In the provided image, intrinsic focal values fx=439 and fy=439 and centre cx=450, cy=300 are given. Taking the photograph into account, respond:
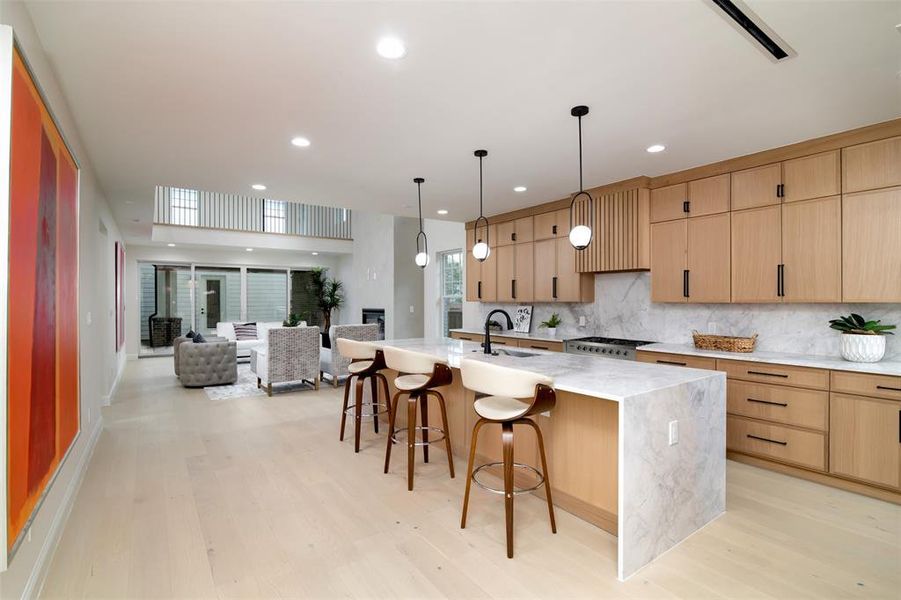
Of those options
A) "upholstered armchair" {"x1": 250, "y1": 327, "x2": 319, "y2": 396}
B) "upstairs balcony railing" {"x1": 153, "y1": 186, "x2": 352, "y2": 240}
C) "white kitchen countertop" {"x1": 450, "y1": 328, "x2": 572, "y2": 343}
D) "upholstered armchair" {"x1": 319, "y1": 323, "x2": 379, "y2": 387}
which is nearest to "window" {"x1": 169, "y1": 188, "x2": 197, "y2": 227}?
"upstairs balcony railing" {"x1": 153, "y1": 186, "x2": 352, "y2": 240}

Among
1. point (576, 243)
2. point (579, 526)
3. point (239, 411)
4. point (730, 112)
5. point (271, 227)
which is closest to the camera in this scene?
point (579, 526)

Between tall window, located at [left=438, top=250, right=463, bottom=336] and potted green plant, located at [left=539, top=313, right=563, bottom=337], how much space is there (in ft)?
6.99

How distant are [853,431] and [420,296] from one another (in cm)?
794

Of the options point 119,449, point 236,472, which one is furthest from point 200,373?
point 236,472

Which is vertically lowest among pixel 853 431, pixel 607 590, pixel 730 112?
pixel 607 590

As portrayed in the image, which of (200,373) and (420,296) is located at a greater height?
(420,296)

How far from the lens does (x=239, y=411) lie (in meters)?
5.30

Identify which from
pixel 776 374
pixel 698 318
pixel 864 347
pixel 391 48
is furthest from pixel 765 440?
pixel 391 48

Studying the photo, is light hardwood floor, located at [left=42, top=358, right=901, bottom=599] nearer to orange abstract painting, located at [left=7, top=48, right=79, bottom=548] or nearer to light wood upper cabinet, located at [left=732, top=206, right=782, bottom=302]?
orange abstract painting, located at [left=7, top=48, right=79, bottom=548]

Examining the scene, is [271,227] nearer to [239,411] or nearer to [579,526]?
[239,411]

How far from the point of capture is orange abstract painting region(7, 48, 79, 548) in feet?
5.26

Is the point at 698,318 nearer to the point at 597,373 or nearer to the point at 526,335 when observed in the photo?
the point at 526,335

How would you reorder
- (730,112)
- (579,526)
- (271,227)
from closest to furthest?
1. (579,526)
2. (730,112)
3. (271,227)

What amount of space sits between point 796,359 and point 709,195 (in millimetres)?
1615
